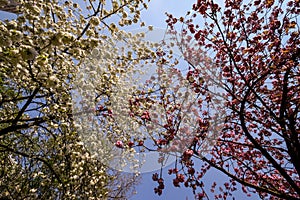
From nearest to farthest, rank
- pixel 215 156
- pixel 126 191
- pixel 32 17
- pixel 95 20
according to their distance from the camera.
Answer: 1. pixel 32 17
2. pixel 95 20
3. pixel 215 156
4. pixel 126 191

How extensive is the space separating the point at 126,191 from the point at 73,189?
552 centimetres

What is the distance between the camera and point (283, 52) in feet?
11.9

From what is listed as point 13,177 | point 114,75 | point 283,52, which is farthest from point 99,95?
point 13,177

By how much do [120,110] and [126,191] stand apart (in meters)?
7.04

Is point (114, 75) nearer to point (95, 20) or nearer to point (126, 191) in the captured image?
point (95, 20)

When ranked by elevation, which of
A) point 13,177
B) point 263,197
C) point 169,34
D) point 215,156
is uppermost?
point 169,34

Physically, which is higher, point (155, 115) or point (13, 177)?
point (13, 177)

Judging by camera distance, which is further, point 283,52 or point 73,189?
point 73,189

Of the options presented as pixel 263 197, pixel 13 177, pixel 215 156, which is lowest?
pixel 263 197

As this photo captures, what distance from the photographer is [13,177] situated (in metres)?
6.22

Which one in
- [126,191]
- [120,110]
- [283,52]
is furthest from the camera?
[126,191]

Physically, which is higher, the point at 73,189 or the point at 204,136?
the point at 73,189

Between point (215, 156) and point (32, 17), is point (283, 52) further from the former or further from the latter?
point (32, 17)

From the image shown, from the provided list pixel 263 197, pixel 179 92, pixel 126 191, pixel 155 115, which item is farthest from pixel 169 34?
pixel 126 191
